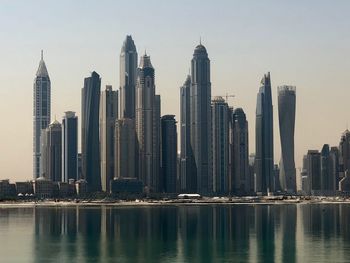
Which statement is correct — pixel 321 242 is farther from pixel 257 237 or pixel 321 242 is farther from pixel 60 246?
pixel 60 246

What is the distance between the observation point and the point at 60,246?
17125 cm

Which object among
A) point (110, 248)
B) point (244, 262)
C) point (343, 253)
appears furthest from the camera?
point (110, 248)

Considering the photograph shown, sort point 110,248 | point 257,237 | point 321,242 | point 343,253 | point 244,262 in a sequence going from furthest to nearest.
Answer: point 257,237
point 321,242
point 110,248
point 343,253
point 244,262

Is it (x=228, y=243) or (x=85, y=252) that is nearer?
(x=85, y=252)

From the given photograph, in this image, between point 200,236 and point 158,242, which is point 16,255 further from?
point 200,236

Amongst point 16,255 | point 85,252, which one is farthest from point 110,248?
point 16,255

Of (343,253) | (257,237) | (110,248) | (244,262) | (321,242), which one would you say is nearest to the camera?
(244,262)

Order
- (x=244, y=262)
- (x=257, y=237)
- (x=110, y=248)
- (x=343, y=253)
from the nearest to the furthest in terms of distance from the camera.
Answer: (x=244, y=262), (x=343, y=253), (x=110, y=248), (x=257, y=237)

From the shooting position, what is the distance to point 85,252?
15775 cm

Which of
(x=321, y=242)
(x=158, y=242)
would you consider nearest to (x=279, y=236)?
(x=321, y=242)

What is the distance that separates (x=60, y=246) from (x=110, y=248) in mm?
13796

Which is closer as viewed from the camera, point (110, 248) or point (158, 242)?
point (110, 248)

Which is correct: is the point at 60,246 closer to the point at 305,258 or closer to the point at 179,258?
the point at 179,258

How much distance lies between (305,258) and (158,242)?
4479cm
